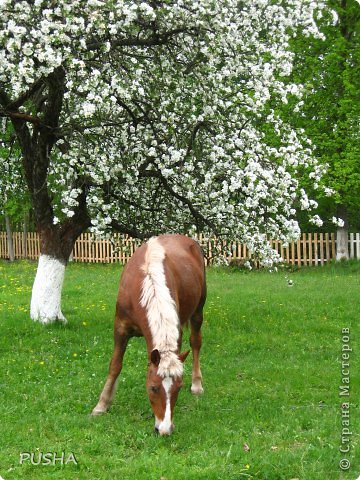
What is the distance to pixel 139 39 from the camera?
10344mm

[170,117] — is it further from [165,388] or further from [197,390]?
[165,388]

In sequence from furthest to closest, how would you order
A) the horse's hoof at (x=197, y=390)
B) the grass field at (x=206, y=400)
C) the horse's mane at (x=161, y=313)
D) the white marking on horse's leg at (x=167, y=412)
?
the horse's hoof at (x=197, y=390) < the horse's mane at (x=161, y=313) < the white marking on horse's leg at (x=167, y=412) < the grass field at (x=206, y=400)

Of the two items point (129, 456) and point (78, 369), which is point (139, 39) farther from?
point (129, 456)

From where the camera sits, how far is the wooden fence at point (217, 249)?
1267 cm

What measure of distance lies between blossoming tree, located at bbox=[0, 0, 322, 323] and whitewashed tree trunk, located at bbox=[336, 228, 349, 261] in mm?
15918

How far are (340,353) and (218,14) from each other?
5881mm

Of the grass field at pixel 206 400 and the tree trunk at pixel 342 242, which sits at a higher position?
the tree trunk at pixel 342 242

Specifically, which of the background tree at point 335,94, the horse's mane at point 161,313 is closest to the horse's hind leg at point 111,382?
the horse's mane at point 161,313

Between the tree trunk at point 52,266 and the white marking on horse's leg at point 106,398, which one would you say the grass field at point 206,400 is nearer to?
the white marking on horse's leg at point 106,398

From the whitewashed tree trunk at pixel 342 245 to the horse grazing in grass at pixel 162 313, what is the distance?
1812 centimetres

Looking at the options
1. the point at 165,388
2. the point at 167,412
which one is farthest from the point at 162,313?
the point at 167,412

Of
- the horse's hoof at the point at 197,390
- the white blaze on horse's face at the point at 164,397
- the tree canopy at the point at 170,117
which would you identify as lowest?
the horse's hoof at the point at 197,390

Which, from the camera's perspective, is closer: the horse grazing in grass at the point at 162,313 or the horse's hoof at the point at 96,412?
the horse grazing in grass at the point at 162,313

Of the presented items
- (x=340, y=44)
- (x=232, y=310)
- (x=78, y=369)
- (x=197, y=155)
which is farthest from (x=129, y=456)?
(x=340, y=44)
